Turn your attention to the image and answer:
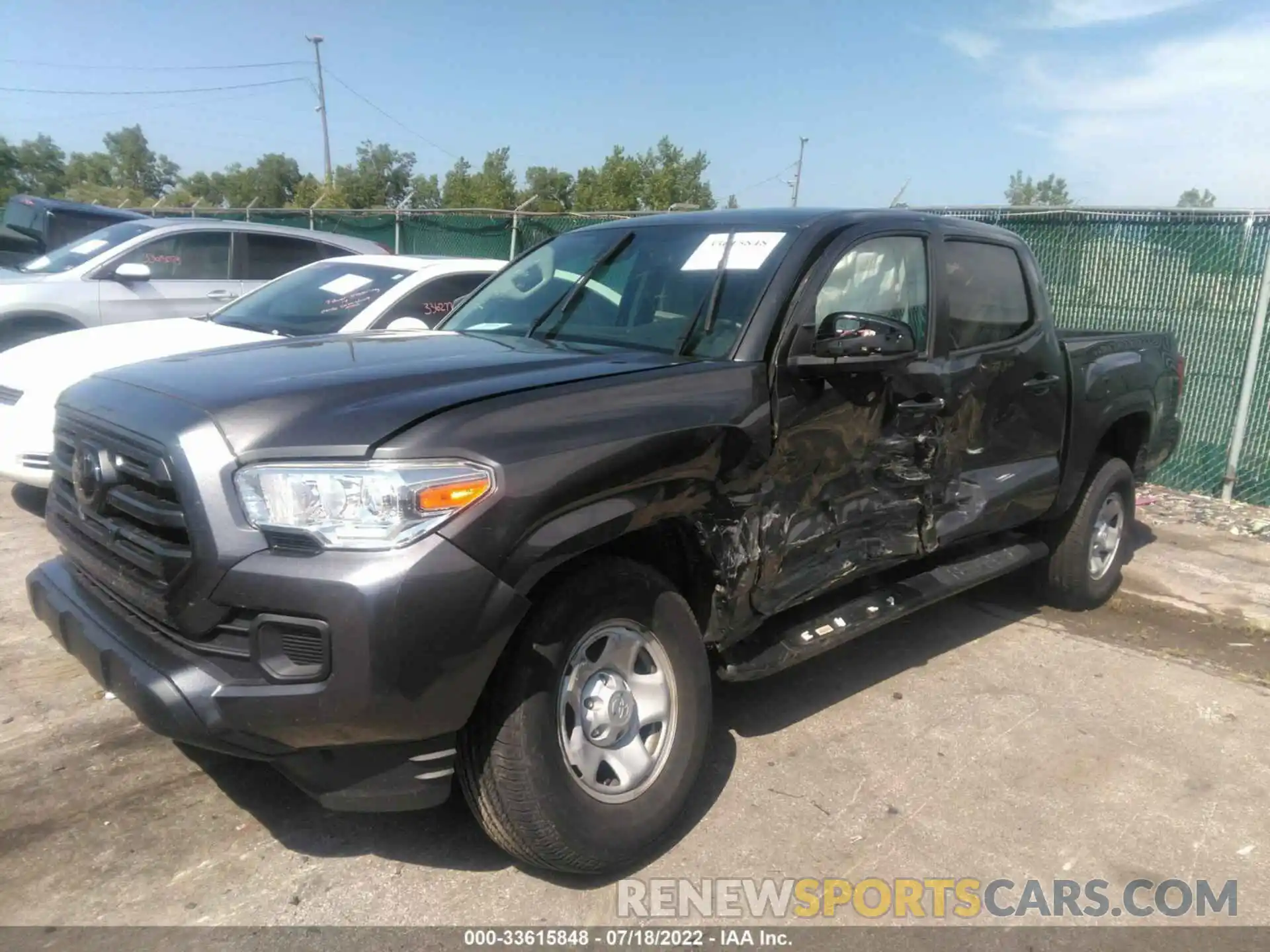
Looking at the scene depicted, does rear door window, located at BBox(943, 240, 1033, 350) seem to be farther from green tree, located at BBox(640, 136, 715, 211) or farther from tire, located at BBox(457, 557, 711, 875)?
green tree, located at BBox(640, 136, 715, 211)

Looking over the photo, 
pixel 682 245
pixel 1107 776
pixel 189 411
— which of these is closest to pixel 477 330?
pixel 682 245

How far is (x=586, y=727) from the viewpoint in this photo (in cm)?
284

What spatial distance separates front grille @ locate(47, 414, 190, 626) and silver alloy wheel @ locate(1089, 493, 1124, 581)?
4.55m

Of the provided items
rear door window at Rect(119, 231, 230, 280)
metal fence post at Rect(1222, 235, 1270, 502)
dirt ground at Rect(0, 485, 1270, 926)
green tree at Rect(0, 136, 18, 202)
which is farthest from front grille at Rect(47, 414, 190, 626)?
green tree at Rect(0, 136, 18, 202)

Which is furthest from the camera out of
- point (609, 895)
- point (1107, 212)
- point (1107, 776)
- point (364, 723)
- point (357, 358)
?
point (1107, 212)

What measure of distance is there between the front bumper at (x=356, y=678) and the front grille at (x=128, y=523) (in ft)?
0.56

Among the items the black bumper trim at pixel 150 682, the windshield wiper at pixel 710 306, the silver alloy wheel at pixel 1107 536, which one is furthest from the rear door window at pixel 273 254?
the silver alloy wheel at pixel 1107 536

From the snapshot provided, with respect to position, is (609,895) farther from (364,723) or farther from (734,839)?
(364,723)

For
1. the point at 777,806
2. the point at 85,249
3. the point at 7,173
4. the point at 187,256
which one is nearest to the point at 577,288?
the point at 777,806

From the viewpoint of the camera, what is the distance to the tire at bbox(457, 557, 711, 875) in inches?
102

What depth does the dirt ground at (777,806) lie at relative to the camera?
281 centimetres

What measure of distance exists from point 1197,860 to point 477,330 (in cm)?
Result: 312

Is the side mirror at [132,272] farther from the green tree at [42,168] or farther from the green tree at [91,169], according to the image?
the green tree at [91,169]

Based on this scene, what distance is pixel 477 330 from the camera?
3.97 m
